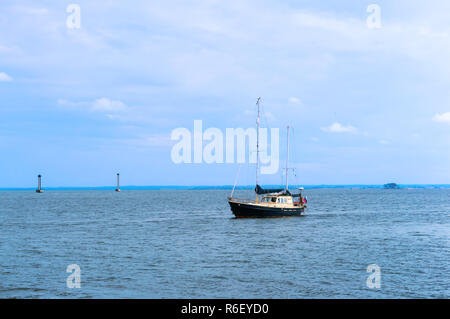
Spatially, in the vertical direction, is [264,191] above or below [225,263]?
above

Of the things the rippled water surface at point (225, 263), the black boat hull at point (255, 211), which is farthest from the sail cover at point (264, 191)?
the rippled water surface at point (225, 263)

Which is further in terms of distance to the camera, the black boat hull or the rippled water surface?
the black boat hull

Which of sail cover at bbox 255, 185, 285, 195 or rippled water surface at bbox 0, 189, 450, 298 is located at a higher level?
sail cover at bbox 255, 185, 285, 195

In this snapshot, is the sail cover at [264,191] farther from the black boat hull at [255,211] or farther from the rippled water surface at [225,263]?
the rippled water surface at [225,263]

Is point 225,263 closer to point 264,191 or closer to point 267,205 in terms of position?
point 267,205

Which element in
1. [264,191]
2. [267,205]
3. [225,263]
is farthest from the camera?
[264,191]

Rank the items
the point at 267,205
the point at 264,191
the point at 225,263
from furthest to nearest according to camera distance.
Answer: the point at 264,191
the point at 267,205
the point at 225,263

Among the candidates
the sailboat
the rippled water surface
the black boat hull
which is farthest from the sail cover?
the rippled water surface

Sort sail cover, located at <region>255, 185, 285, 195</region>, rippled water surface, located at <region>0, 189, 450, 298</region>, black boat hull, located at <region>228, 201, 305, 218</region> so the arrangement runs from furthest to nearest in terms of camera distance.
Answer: sail cover, located at <region>255, 185, 285, 195</region>, black boat hull, located at <region>228, 201, 305, 218</region>, rippled water surface, located at <region>0, 189, 450, 298</region>

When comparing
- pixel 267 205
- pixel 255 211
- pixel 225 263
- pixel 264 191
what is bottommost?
pixel 225 263

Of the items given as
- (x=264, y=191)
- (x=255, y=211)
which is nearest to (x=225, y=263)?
(x=255, y=211)

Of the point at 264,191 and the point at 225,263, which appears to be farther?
the point at 264,191

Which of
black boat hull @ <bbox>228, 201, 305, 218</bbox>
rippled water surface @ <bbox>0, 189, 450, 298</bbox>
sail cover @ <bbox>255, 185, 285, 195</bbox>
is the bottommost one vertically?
rippled water surface @ <bbox>0, 189, 450, 298</bbox>

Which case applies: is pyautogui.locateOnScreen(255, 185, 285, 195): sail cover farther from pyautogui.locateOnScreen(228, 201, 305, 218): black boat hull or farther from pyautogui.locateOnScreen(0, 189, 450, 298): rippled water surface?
pyautogui.locateOnScreen(0, 189, 450, 298): rippled water surface
